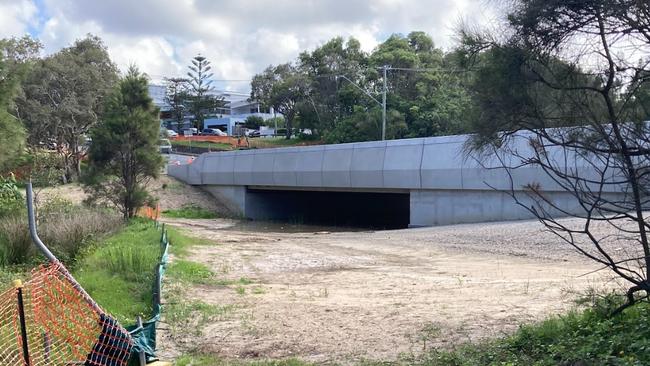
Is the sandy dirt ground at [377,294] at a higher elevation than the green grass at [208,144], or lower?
lower

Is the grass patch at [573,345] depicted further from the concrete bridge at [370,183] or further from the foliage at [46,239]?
the concrete bridge at [370,183]

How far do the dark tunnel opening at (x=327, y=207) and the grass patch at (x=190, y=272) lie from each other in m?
25.5

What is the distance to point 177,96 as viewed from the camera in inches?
3607

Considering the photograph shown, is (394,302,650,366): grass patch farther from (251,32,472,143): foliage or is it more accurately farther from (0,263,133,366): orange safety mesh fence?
(251,32,472,143): foliage

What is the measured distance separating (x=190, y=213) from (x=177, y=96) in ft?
184

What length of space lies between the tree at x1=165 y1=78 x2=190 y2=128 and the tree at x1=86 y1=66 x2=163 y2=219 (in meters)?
68.3

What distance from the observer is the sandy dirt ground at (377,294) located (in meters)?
7.34

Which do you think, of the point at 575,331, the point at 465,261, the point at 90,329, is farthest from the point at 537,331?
the point at 465,261

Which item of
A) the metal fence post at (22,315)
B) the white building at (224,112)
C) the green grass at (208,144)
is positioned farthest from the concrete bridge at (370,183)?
the white building at (224,112)

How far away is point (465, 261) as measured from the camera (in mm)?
17422

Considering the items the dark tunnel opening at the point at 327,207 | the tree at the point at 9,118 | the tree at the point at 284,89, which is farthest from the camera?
the tree at the point at 284,89

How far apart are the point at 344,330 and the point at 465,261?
1012cm

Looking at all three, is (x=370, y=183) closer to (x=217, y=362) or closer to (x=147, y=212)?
(x=147, y=212)

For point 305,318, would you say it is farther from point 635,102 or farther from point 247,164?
point 247,164
